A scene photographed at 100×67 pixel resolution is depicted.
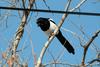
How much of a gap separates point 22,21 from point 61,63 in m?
0.99

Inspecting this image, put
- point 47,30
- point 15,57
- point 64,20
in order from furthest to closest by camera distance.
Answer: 1. point 47,30
2. point 64,20
3. point 15,57

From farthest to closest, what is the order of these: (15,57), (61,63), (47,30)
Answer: (47,30)
(61,63)
(15,57)

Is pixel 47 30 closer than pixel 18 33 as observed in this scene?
No

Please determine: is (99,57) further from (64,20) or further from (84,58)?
(64,20)

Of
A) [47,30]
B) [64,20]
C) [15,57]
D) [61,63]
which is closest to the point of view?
[15,57]

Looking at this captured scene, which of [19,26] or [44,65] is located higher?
[19,26]

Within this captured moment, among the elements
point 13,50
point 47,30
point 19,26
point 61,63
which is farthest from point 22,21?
point 47,30

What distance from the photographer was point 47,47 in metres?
5.77

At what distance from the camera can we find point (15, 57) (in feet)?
17.2

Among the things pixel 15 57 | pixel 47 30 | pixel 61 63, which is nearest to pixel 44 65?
pixel 61 63

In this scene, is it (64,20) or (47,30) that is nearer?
(64,20)

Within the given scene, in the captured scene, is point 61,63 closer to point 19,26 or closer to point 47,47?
point 47,47

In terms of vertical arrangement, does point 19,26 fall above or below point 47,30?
above

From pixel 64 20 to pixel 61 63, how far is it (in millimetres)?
788
